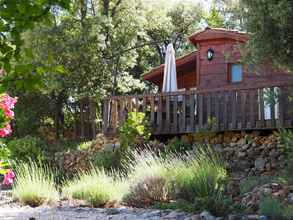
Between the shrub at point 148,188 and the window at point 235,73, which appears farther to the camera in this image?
the window at point 235,73

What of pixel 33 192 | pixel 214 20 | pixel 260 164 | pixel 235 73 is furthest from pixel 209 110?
pixel 214 20

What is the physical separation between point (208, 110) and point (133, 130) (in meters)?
1.78

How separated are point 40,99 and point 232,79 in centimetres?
726

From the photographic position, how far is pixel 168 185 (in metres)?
7.70

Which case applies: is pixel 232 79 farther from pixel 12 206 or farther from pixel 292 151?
pixel 12 206

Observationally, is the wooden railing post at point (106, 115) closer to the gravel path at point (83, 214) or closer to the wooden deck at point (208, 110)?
the wooden deck at point (208, 110)

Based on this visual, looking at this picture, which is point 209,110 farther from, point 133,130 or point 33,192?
point 33,192

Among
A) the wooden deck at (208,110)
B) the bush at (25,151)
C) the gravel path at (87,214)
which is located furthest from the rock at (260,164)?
the bush at (25,151)

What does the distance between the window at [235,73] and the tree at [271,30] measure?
7.38m

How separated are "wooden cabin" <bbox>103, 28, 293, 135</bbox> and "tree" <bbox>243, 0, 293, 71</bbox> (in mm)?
2079

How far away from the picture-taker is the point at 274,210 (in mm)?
5770

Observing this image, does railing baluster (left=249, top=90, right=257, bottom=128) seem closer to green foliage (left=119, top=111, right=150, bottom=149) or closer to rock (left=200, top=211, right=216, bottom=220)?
green foliage (left=119, top=111, right=150, bottom=149)

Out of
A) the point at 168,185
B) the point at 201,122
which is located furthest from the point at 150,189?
the point at 201,122

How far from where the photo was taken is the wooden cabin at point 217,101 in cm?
1114
